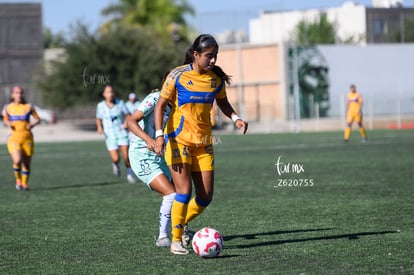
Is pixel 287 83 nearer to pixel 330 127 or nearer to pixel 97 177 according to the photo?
pixel 330 127

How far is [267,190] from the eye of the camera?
16828 mm

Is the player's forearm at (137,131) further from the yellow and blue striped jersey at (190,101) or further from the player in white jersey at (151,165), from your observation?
the yellow and blue striped jersey at (190,101)

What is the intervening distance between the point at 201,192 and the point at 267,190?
7.54 metres

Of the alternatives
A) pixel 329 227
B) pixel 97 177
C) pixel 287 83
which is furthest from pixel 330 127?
pixel 329 227

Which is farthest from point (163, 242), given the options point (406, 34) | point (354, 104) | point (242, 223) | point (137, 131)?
point (406, 34)

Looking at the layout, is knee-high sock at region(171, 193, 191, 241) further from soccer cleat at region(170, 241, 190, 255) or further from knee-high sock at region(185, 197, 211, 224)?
knee-high sock at region(185, 197, 211, 224)

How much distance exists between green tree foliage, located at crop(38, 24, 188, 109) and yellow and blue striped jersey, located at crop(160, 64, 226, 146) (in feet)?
164

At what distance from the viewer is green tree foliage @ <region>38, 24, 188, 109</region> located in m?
59.7

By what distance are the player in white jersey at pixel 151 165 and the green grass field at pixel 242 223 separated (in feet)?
1.09

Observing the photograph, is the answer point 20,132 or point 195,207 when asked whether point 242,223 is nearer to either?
point 195,207

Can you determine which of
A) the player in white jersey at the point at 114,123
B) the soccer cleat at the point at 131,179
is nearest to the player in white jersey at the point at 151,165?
the soccer cleat at the point at 131,179

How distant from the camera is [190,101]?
9.19 m

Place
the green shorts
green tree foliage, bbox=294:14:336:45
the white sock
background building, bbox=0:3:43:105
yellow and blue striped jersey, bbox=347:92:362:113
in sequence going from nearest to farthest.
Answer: the white sock < the green shorts < yellow and blue striped jersey, bbox=347:92:362:113 < green tree foliage, bbox=294:14:336:45 < background building, bbox=0:3:43:105

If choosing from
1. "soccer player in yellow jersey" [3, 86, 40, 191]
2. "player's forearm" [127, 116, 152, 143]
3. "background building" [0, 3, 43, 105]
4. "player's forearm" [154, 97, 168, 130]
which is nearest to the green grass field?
"soccer player in yellow jersey" [3, 86, 40, 191]
